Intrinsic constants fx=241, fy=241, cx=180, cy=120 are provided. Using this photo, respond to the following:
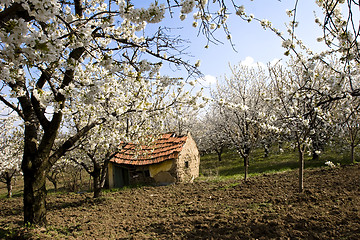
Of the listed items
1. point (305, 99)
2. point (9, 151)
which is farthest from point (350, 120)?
point (9, 151)

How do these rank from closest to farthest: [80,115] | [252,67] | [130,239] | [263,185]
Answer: [130,239], [80,115], [263,185], [252,67]

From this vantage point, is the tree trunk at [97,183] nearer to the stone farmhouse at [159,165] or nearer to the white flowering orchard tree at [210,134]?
the stone farmhouse at [159,165]

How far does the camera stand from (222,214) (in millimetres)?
5613

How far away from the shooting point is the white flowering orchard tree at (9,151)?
13353mm

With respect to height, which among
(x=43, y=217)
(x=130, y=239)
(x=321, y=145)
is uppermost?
(x=321, y=145)

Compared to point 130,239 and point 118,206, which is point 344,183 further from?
point 118,206

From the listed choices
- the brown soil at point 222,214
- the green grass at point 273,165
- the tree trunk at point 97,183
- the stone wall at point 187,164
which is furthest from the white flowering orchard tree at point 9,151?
the green grass at point 273,165

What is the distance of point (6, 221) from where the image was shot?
649 centimetres

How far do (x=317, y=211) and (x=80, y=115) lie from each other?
22.2ft

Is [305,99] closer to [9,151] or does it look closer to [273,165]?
[273,165]

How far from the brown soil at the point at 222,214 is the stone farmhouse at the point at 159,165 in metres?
2.89

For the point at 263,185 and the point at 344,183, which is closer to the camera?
the point at 344,183

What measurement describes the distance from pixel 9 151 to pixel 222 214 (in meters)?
14.6

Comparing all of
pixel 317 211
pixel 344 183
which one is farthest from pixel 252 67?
A: pixel 317 211
